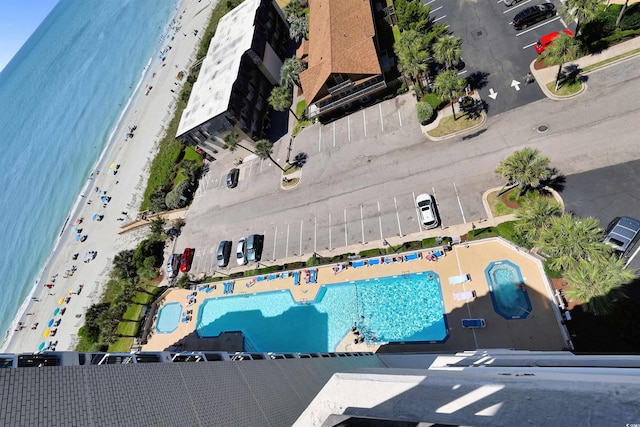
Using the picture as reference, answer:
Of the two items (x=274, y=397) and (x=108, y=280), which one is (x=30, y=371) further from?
(x=108, y=280)

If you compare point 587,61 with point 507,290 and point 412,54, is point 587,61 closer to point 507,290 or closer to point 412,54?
point 412,54

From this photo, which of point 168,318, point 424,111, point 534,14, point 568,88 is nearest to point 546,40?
point 534,14

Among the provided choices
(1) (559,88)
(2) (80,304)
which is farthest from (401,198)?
(2) (80,304)

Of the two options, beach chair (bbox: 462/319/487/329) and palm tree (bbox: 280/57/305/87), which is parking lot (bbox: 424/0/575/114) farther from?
beach chair (bbox: 462/319/487/329)

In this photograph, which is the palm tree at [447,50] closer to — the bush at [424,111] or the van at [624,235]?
the bush at [424,111]

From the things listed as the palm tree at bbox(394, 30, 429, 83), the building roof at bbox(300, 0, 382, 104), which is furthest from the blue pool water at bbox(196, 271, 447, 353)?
the building roof at bbox(300, 0, 382, 104)

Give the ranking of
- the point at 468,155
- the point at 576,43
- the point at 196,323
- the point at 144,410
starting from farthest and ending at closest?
1. the point at 196,323
2. the point at 468,155
3. the point at 576,43
4. the point at 144,410
